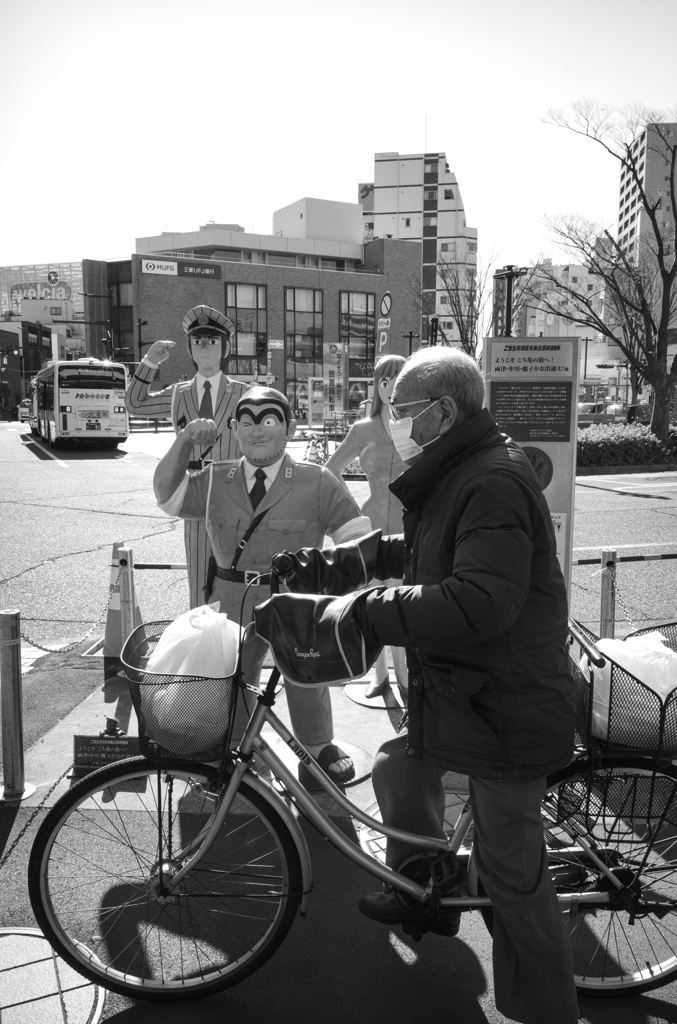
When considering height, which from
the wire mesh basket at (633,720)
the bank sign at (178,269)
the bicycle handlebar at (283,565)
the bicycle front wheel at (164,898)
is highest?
the bank sign at (178,269)

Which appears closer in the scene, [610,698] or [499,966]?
[499,966]

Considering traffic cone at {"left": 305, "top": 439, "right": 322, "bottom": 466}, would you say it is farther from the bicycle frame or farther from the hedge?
the bicycle frame

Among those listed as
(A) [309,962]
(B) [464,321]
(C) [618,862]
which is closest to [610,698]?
(C) [618,862]

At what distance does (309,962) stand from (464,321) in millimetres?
39711

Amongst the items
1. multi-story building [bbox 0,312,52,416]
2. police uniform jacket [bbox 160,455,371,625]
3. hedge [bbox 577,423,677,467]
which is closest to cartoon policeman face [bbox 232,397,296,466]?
police uniform jacket [bbox 160,455,371,625]

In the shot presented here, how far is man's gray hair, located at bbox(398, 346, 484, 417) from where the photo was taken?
216cm

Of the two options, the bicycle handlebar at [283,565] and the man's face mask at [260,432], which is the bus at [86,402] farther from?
the bicycle handlebar at [283,565]

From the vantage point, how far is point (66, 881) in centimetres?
283

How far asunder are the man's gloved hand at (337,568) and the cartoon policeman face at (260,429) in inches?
49.7

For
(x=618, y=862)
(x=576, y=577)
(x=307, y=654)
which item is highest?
(x=307, y=654)

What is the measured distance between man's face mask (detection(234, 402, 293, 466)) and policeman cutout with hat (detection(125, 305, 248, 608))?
76 cm

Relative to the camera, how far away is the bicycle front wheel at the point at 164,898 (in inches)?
93.7

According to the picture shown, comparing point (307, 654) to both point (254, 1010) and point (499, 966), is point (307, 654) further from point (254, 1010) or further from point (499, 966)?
point (254, 1010)

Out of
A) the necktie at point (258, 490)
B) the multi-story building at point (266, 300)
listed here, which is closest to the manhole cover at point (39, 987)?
the necktie at point (258, 490)
